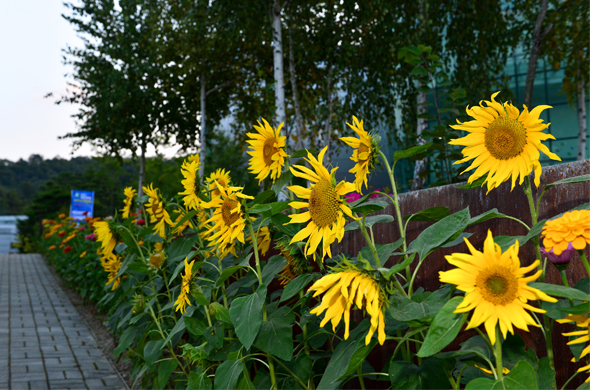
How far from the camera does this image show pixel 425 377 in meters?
1.15

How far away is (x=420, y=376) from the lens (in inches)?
45.4

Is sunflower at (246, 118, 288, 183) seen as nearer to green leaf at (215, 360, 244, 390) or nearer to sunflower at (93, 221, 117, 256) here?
green leaf at (215, 360, 244, 390)

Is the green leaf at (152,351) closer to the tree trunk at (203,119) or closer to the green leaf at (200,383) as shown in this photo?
the green leaf at (200,383)

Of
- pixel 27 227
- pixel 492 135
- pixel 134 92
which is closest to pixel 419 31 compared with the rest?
pixel 492 135

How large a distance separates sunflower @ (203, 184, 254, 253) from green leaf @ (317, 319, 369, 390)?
1.62ft

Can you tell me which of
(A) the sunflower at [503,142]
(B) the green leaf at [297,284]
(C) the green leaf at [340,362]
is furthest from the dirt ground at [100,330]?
(A) the sunflower at [503,142]

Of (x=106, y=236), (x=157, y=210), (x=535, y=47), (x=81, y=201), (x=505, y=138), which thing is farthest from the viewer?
(x=81, y=201)

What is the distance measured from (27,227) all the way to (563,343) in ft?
107

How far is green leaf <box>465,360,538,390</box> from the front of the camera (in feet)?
2.75

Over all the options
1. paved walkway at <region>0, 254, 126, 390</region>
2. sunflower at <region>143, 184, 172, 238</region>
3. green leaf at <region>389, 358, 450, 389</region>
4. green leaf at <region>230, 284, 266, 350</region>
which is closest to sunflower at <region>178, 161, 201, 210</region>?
sunflower at <region>143, 184, 172, 238</region>

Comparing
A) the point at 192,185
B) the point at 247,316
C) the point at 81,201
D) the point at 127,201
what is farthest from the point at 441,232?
the point at 81,201

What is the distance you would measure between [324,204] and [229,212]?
53 cm

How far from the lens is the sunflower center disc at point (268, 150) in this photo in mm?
1759

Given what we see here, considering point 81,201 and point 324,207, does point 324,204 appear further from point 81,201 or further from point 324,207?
point 81,201
